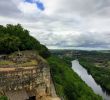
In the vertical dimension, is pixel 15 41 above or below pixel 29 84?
above

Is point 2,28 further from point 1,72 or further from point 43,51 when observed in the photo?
point 1,72

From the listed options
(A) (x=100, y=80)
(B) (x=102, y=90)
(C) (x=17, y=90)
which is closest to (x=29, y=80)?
(C) (x=17, y=90)

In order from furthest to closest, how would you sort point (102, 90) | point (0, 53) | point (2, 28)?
point (102, 90)
point (2, 28)
point (0, 53)

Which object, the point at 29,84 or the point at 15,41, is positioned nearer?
the point at 29,84

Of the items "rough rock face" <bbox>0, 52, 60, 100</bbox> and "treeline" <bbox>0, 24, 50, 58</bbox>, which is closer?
"rough rock face" <bbox>0, 52, 60, 100</bbox>

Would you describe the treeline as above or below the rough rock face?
above
